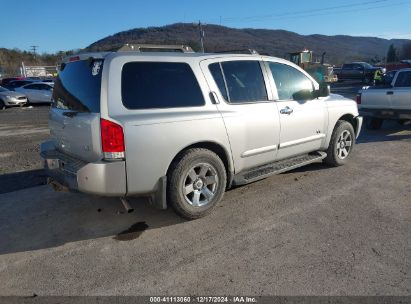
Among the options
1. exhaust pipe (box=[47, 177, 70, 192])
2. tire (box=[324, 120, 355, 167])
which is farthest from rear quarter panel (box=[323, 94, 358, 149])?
exhaust pipe (box=[47, 177, 70, 192])

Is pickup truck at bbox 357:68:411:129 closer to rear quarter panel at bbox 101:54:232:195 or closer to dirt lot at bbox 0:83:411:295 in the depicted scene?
dirt lot at bbox 0:83:411:295

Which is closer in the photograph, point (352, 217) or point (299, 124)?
point (352, 217)

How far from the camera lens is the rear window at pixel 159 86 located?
3.68 metres

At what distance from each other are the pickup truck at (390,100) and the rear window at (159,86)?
6.68 meters

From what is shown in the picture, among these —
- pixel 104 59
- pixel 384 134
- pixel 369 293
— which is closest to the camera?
pixel 369 293

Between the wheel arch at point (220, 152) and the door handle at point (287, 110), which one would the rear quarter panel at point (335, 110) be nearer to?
the door handle at point (287, 110)

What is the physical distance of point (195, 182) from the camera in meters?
4.17

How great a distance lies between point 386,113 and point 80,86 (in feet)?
25.8

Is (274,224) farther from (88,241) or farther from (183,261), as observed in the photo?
(88,241)

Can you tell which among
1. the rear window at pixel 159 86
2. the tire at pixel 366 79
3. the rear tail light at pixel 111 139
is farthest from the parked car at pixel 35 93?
the tire at pixel 366 79

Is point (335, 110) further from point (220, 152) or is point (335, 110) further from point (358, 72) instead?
point (358, 72)

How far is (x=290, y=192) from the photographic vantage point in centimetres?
507

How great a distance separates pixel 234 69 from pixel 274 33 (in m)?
174

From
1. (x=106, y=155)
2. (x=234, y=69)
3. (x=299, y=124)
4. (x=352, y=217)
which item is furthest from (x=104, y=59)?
(x=352, y=217)
